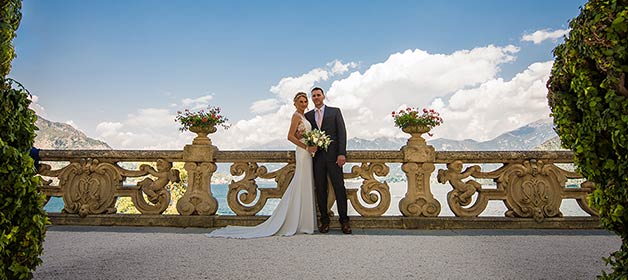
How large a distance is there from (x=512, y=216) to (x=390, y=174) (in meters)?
1.90

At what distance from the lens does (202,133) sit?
Result: 5.39m

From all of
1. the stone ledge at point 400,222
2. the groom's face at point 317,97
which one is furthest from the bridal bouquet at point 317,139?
the stone ledge at point 400,222

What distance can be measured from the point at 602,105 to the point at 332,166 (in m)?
3.30

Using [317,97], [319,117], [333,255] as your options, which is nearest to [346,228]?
[333,255]

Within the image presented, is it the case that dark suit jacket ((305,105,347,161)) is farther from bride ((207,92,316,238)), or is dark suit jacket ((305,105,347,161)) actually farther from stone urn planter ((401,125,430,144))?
stone urn planter ((401,125,430,144))

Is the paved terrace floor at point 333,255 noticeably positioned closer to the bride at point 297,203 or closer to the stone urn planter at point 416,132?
the bride at point 297,203

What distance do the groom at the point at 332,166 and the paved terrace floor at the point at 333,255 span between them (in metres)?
0.33

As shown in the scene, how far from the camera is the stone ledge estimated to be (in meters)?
A: 5.00

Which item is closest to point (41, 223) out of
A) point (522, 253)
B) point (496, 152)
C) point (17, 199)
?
point (17, 199)

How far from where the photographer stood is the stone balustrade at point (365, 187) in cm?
506

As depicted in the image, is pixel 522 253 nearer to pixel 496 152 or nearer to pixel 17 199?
pixel 496 152

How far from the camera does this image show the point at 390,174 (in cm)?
527

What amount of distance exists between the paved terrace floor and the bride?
317mm

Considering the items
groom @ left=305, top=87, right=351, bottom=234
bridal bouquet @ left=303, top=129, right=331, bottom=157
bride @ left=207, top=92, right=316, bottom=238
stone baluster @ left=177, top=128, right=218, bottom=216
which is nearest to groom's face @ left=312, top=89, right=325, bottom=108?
groom @ left=305, top=87, right=351, bottom=234
